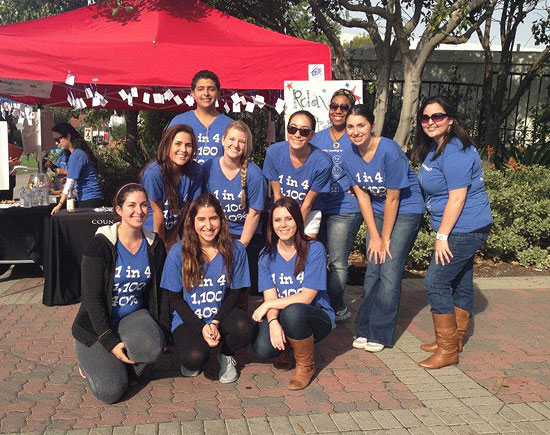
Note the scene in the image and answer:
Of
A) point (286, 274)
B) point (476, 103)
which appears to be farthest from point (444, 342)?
point (476, 103)

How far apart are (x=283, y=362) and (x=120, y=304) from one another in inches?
47.8

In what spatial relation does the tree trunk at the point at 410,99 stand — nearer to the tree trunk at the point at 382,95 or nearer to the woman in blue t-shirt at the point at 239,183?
the tree trunk at the point at 382,95

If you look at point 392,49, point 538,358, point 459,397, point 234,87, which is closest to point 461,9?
point 392,49

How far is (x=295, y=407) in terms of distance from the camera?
12.1 ft

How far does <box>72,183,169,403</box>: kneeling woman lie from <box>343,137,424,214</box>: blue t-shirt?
1.57 meters

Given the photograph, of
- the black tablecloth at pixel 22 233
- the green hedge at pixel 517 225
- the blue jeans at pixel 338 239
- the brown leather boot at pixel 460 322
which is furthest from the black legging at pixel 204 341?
the green hedge at pixel 517 225

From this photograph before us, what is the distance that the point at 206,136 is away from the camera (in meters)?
4.89

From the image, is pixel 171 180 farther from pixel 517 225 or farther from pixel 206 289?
pixel 517 225

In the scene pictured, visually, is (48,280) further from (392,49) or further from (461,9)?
(392,49)

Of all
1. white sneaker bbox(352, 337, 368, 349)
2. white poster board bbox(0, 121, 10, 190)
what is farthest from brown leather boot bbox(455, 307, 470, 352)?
white poster board bbox(0, 121, 10, 190)

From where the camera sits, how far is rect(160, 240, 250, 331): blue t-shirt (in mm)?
3943

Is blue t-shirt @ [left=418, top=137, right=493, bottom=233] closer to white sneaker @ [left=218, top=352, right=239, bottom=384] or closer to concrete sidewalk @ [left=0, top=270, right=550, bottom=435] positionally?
concrete sidewalk @ [left=0, top=270, right=550, bottom=435]

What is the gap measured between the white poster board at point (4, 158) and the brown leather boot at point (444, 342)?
15.7 ft

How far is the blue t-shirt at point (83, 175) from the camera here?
282 inches
